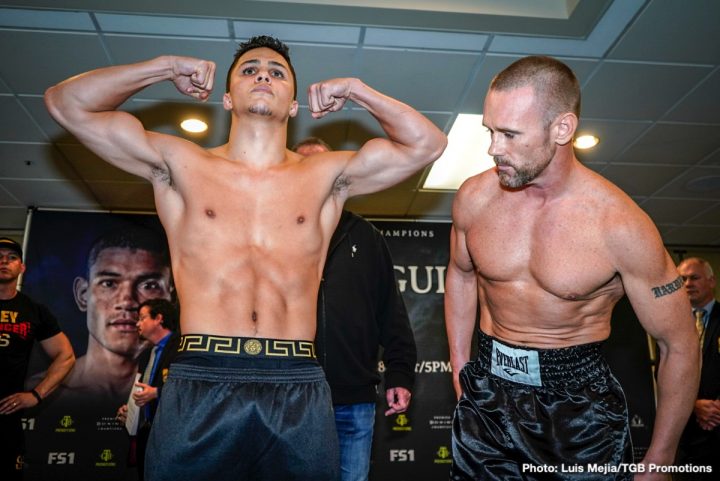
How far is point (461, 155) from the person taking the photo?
193 inches

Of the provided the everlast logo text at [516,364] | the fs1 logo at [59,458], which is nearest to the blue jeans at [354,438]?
the everlast logo text at [516,364]

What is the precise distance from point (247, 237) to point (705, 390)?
3339 mm

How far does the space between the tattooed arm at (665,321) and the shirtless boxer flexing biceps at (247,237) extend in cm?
66

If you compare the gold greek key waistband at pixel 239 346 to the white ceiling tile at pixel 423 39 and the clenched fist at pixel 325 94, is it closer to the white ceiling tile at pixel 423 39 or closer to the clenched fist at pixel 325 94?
the clenched fist at pixel 325 94

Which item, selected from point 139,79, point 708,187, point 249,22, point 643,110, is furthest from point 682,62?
point 139,79

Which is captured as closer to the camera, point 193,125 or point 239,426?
point 239,426

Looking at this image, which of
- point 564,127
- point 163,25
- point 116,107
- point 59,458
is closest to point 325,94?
point 116,107

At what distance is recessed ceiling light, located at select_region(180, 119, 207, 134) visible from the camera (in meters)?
4.32

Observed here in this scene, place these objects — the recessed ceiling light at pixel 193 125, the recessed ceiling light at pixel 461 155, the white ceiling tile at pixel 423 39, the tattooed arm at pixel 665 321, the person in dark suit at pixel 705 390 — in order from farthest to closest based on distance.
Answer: the recessed ceiling light at pixel 461 155, the recessed ceiling light at pixel 193 125, the person in dark suit at pixel 705 390, the white ceiling tile at pixel 423 39, the tattooed arm at pixel 665 321

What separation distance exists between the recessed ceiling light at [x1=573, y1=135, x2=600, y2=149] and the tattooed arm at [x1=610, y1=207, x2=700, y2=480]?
9.90ft

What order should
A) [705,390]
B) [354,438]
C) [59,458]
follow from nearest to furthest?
[354,438]
[705,390]
[59,458]

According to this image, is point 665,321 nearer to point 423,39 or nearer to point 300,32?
point 423,39

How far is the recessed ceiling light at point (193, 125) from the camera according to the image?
4.32 m

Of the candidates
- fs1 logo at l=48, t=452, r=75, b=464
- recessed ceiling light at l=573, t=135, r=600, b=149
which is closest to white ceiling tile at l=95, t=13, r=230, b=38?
recessed ceiling light at l=573, t=135, r=600, b=149
